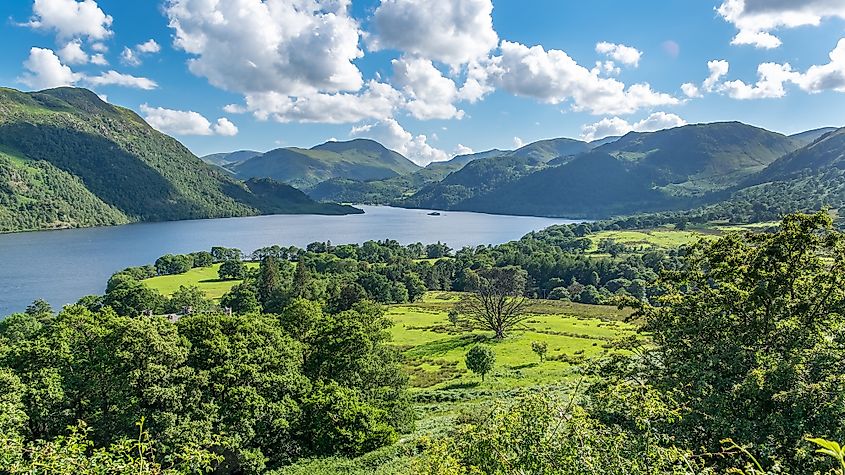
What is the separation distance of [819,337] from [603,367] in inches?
267

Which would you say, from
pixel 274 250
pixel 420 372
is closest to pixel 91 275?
pixel 274 250

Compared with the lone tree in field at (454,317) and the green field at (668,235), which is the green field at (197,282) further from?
the green field at (668,235)

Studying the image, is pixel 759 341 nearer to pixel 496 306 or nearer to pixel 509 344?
pixel 509 344

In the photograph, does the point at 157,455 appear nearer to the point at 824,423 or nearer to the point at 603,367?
the point at 603,367

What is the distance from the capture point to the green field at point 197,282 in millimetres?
108994

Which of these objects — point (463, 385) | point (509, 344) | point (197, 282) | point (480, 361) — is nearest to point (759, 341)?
point (463, 385)

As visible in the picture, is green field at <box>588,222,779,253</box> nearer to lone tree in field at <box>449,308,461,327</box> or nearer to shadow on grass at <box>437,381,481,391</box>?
lone tree in field at <box>449,308,461,327</box>

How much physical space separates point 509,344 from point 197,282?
290 ft

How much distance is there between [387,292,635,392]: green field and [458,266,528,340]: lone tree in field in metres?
1.76

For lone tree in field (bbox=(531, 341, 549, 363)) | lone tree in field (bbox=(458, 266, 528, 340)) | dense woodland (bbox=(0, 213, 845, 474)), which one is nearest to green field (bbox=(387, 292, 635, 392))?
lone tree in field (bbox=(531, 341, 549, 363))

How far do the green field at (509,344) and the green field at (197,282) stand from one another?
46.1 metres

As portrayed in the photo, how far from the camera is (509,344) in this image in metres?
61.3

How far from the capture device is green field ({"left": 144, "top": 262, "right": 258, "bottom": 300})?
109 m

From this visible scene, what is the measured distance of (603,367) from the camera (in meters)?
19.2
